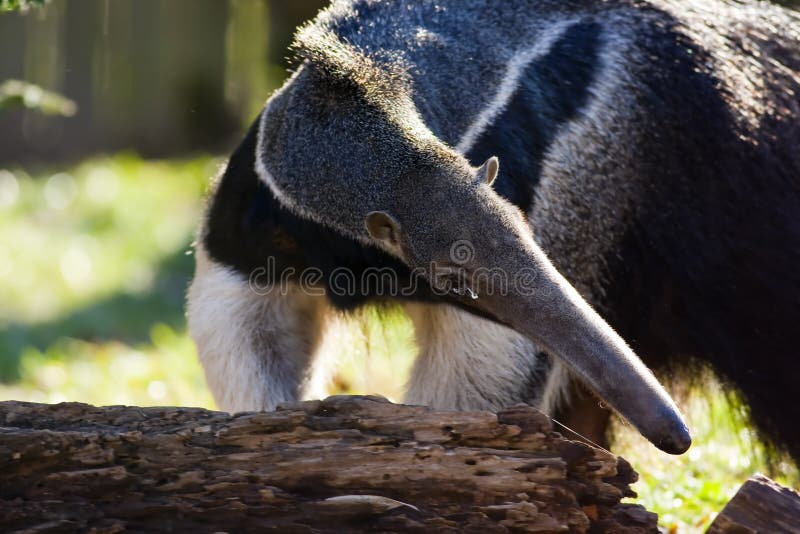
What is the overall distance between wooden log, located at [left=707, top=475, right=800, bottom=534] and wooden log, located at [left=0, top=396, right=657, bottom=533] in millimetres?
186

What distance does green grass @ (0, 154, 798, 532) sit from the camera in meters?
4.77

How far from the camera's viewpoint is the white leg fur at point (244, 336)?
4.16m

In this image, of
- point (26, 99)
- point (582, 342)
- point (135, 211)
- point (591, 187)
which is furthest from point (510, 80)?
point (135, 211)

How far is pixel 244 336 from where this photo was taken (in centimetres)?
421

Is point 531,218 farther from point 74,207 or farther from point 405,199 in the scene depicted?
point 74,207

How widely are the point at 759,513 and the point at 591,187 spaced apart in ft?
5.57

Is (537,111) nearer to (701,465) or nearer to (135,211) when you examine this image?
(701,465)

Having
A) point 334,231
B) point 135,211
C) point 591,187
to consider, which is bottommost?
point 135,211

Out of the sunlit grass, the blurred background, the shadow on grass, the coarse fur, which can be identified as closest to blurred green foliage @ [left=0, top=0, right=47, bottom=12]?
the blurred background

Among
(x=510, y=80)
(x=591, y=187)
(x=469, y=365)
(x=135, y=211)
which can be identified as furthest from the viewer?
(x=135, y=211)

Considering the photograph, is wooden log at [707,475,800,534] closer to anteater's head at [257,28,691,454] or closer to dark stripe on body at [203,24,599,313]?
anteater's head at [257,28,691,454]

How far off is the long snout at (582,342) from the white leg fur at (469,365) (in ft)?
2.42

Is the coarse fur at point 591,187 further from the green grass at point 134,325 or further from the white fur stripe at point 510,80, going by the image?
the green grass at point 134,325

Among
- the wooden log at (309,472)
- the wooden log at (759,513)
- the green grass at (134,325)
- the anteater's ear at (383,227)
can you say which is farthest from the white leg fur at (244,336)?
the wooden log at (759,513)
